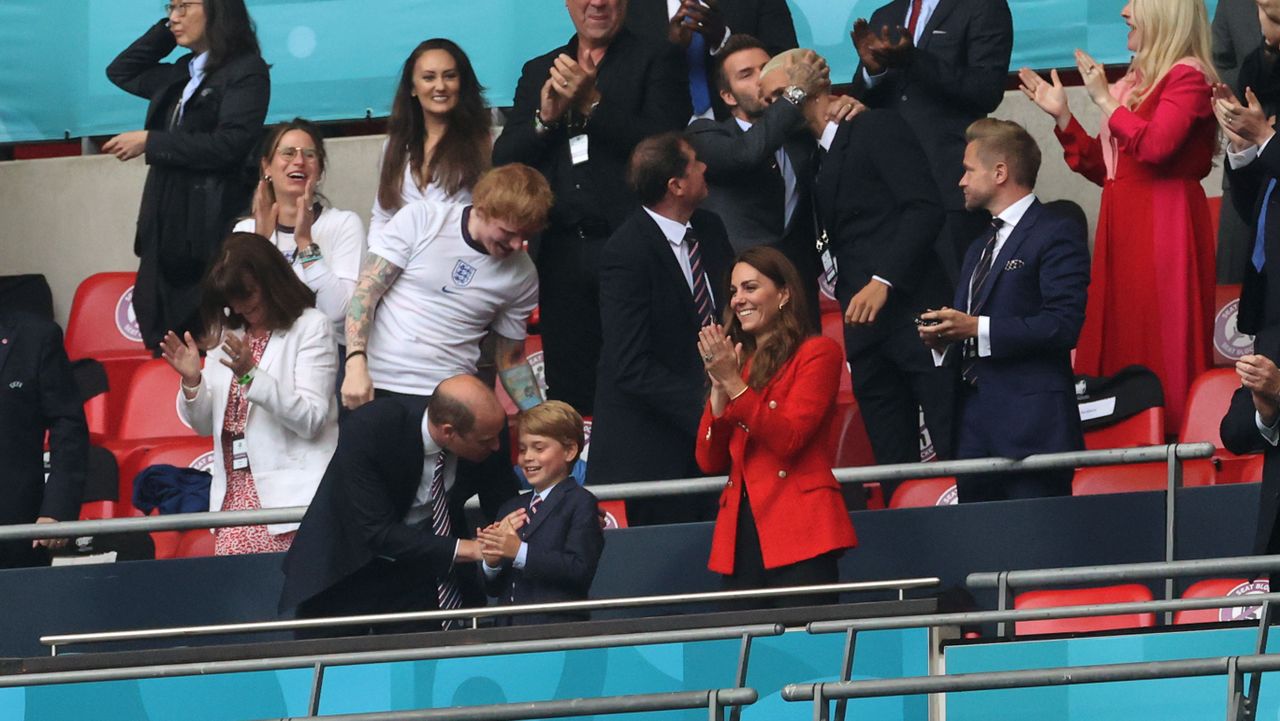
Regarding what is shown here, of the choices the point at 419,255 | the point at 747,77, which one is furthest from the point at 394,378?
the point at 747,77

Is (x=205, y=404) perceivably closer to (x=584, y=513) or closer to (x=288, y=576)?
(x=288, y=576)

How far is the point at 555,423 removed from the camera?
22.1 ft

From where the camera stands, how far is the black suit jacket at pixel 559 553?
258 inches

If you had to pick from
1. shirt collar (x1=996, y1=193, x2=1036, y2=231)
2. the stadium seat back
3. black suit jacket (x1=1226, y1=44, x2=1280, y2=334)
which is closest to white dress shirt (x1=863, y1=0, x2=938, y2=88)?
shirt collar (x1=996, y1=193, x2=1036, y2=231)

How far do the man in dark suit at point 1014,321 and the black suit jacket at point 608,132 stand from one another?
133cm

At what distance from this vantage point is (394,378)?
7.82m

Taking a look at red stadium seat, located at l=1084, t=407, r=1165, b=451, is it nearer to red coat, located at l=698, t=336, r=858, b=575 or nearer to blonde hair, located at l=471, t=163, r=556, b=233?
red coat, located at l=698, t=336, r=858, b=575

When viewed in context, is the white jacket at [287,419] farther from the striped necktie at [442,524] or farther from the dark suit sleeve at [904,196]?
the dark suit sleeve at [904,196]

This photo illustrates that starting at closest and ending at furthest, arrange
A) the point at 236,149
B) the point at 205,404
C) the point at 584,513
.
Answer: the point at 584,513 → the point at 205,404 → the point at 236,149

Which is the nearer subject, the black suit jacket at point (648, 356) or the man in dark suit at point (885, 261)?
the black suit jacket at point (648, 356)

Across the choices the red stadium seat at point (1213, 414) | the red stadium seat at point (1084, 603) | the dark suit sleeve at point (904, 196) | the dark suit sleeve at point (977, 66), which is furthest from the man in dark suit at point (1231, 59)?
the red stadium seat at point (1084, 603)

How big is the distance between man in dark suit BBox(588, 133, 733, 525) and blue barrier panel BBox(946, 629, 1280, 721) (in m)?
1.66

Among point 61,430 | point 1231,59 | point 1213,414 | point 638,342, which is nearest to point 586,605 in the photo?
point 638,342

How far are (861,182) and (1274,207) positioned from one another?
4.89ft
